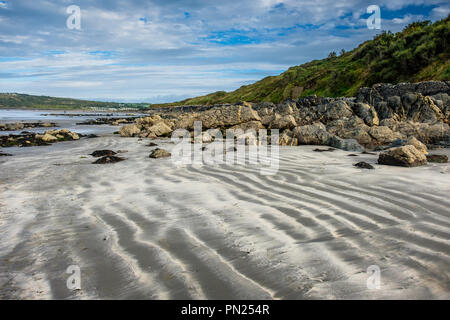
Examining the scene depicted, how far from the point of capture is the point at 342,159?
8172 millimetres

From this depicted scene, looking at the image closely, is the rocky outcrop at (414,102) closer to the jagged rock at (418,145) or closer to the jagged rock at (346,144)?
the jagged rock at (346,144)

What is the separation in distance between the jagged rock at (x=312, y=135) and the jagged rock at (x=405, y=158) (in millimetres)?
4076

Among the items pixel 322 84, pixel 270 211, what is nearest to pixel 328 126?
pixel 270 211

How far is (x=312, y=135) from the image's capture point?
11.5 metres

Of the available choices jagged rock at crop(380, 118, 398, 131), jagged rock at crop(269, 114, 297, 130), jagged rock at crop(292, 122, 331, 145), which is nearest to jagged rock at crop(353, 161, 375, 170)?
jagged rock at crop(292, 122, 331, 145)

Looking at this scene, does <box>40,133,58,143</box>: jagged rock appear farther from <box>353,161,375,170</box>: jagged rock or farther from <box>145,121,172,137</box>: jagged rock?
<box>353,161,375,170</box>: jagged rock

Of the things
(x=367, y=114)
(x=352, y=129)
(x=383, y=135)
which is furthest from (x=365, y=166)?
(x=367, y=114)

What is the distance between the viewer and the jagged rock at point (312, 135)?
1116 centimetres

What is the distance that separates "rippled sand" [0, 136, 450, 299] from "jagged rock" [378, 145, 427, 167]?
47 centimetres

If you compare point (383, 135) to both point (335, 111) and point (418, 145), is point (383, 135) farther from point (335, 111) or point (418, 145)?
point (335, 111)

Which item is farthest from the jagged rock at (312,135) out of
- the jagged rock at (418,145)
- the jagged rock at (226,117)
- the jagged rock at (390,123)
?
the jagged rock at (226,117)

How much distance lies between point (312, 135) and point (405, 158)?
4.92 m

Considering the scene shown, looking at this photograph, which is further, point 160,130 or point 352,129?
point 160,130

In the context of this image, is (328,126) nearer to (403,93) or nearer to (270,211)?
(403,93)
